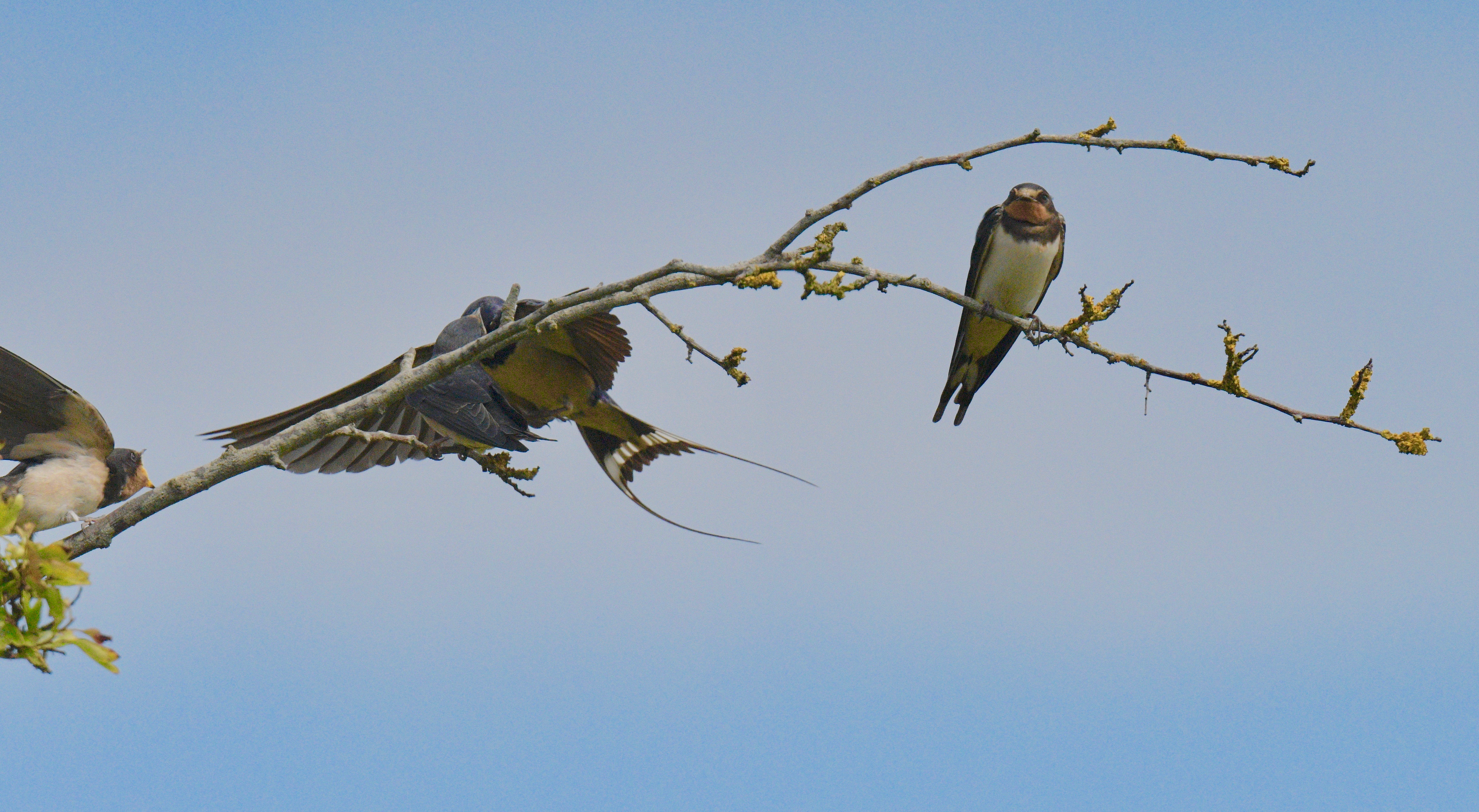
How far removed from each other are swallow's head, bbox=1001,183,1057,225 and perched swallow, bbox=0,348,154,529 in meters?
5.11

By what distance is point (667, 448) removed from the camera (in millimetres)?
6344

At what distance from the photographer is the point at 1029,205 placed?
7062 mm

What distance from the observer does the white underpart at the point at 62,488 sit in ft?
16.9

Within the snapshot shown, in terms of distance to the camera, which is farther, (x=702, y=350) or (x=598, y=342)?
Answer: (x=598, y=342)

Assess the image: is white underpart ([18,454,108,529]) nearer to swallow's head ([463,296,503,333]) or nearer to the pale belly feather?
swallow's head ([463,296,503,333])

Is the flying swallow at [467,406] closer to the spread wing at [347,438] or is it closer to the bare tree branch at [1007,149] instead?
the spread wing at [347,438]

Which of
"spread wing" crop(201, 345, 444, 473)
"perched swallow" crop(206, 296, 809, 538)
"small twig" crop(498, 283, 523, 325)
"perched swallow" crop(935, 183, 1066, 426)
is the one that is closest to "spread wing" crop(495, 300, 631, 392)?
"perched swallow" crop(206, 296, 809, 538)

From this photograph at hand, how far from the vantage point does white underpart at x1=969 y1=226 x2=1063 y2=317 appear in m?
6.94

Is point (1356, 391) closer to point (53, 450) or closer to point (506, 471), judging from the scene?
point (506, 471)

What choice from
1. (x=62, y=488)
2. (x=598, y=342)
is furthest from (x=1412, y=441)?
(x=62, y=488)

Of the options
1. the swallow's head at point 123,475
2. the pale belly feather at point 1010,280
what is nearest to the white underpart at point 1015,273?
the pale belly feather at point 1010,280

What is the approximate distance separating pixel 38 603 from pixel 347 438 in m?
2.72

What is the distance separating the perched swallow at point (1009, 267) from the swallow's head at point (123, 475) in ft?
15.1

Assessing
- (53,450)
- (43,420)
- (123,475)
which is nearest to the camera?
(43,420)
